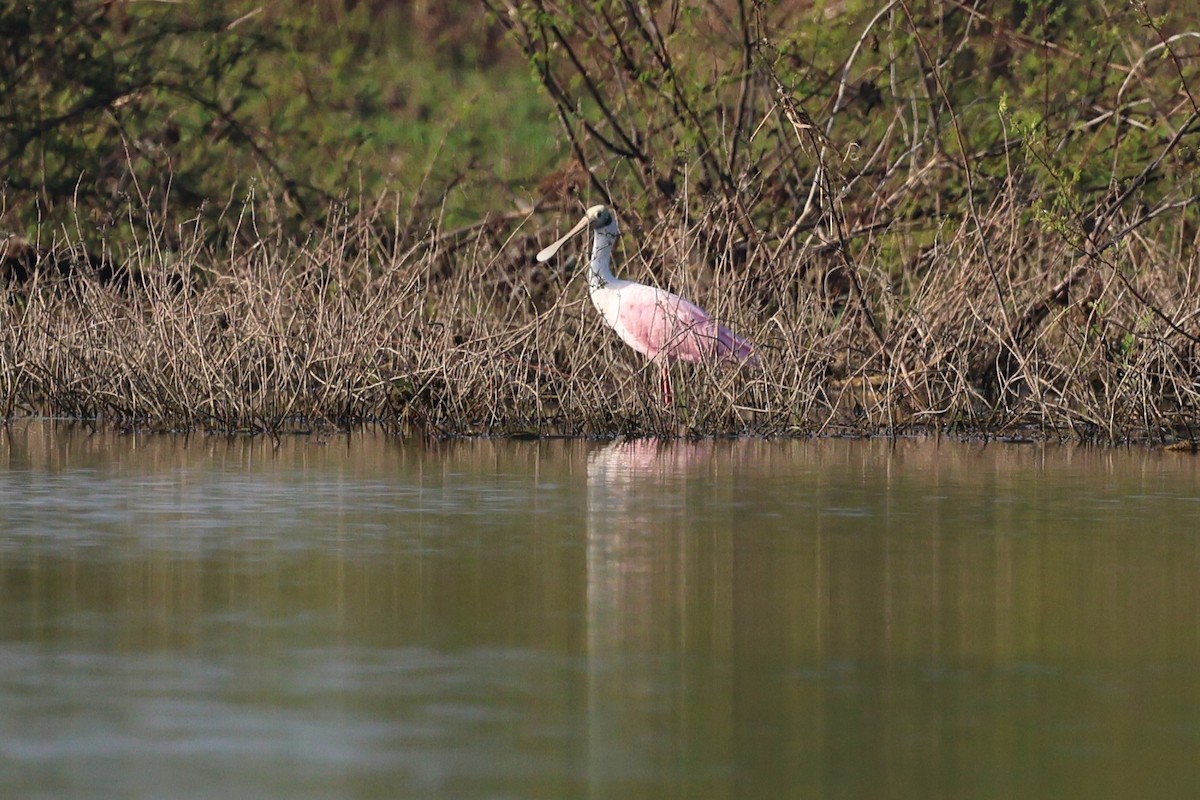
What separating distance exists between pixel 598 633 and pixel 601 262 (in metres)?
7.73

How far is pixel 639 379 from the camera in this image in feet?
40.2

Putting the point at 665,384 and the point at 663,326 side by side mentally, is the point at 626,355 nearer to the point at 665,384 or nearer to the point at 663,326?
the point at 663,326

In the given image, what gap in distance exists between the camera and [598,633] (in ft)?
19.5

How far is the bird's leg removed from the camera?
12047 mm

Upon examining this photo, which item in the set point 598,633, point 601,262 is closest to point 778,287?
point 601,262

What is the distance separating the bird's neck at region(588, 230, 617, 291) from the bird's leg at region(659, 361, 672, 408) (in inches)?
41.9

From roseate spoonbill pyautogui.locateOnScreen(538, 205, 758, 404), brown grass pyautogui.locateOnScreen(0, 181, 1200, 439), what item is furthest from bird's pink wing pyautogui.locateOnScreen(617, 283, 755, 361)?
brown grass pyautogui.locateOnScreen(0, 181, 1200, 439)

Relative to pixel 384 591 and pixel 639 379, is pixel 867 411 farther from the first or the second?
pixel 384 591

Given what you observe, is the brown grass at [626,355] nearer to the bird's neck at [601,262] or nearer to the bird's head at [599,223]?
the bird's neck at [601,262]

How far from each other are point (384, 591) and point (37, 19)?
12.7 meters

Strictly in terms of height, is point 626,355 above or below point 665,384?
above

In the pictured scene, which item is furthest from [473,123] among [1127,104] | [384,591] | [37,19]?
[384,591]

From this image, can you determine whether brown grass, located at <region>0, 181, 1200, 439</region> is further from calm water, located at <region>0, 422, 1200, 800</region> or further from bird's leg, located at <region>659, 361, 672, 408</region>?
calm water, located at <region>0, 422, 1200, 800</region>

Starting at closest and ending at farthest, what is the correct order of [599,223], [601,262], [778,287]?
[778,287], [601,262], [599,223]
